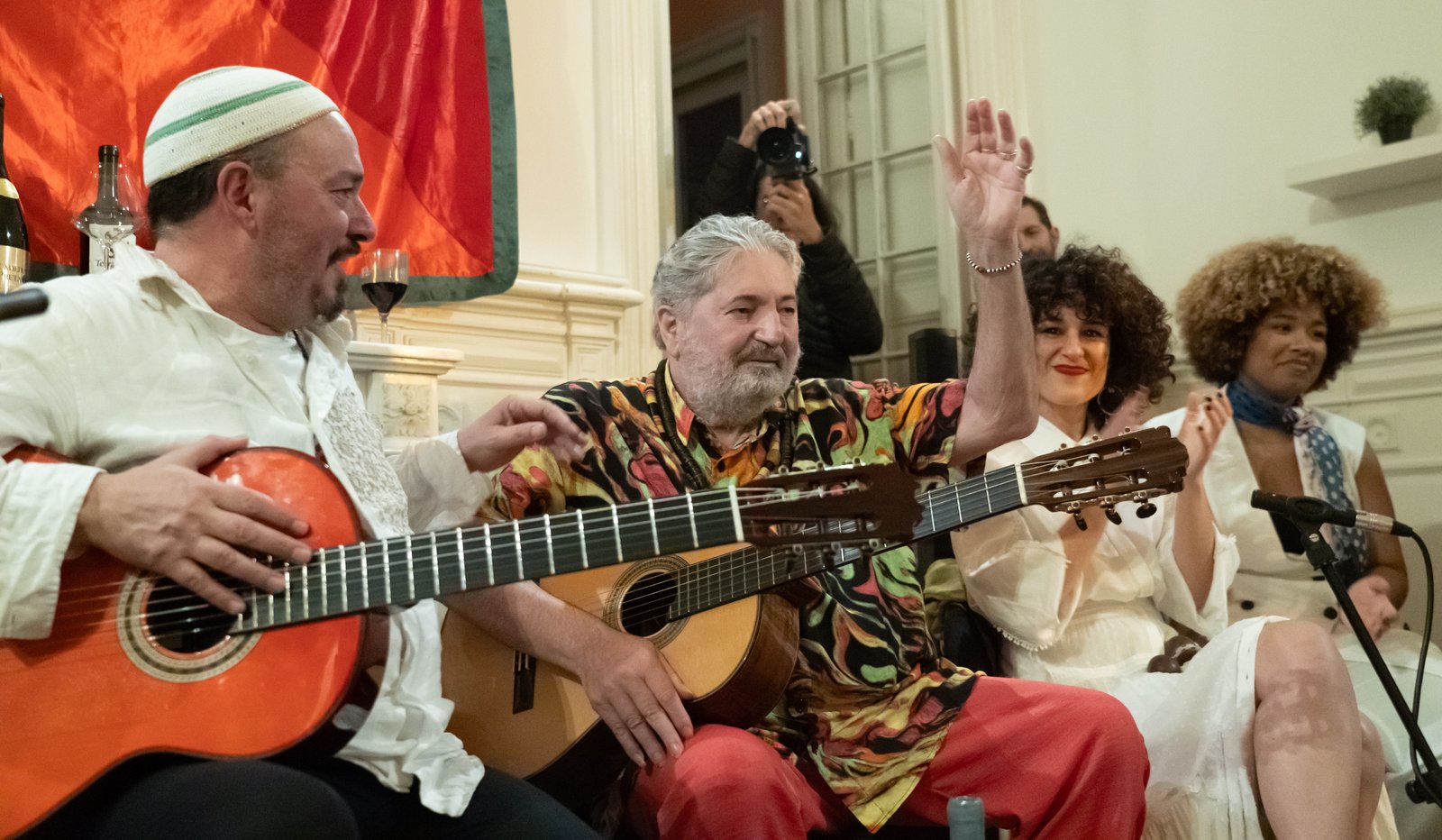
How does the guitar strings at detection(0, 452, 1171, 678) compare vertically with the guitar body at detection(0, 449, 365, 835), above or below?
above

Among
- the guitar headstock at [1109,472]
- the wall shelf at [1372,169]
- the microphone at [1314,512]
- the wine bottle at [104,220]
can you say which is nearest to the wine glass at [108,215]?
the wine bottle at [104,220]

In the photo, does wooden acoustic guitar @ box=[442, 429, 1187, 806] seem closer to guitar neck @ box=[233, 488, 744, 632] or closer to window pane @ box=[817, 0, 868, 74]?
guitar neck @ box=[233, 488, 744, 632]

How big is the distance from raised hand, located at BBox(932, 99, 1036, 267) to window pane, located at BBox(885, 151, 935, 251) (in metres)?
2.37

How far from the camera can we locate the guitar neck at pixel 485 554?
4.63 ft

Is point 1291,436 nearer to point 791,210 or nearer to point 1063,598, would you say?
point 1063,598

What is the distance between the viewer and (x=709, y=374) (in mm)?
2109

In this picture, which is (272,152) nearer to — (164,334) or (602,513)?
(164,334)

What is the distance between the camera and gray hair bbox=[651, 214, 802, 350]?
217 cm

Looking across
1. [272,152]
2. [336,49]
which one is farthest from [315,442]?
[336,49]

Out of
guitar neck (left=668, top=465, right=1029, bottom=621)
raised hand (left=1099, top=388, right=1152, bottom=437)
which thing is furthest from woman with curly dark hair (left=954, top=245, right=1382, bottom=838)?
guitar neck (left=668, top=465, right=1029, bottom=621)

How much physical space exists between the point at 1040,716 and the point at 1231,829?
42 cm

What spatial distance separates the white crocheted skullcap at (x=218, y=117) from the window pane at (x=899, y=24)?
314 centimetres

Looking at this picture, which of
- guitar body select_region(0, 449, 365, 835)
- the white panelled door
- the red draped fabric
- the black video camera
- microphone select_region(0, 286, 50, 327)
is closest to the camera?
microphone select_region(0, 286, 50, 327)

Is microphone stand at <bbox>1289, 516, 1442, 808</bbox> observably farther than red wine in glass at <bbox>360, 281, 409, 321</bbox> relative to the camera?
No
